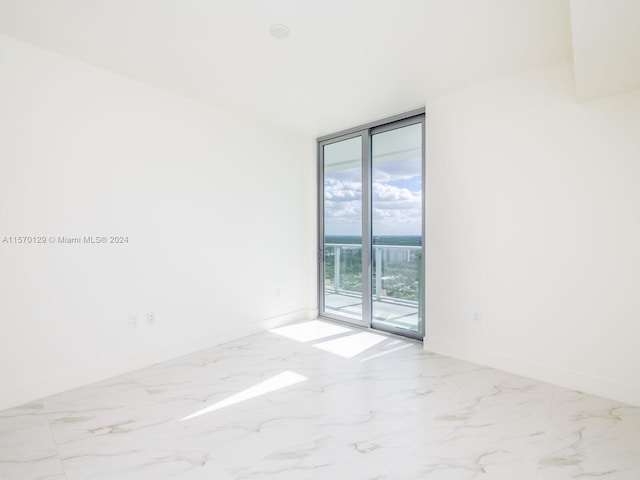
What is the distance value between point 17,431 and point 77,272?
108cm

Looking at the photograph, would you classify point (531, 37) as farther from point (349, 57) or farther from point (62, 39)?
→ point (62, 39)

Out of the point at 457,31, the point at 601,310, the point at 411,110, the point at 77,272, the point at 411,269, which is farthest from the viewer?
the point at 411,269

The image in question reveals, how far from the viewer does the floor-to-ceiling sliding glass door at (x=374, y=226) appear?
3.67 meters

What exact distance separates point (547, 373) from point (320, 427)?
191 cm

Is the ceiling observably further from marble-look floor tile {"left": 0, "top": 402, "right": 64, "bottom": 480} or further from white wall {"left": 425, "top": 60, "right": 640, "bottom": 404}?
marble-look floor tile {"left": 0, "top": 402, "right": 64, "bottom": 480}

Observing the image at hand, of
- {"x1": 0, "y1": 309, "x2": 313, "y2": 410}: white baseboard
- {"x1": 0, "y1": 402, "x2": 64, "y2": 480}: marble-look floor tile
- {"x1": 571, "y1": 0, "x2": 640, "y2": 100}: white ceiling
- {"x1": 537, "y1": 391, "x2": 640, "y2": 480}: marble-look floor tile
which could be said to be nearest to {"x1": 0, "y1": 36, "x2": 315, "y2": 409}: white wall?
{"x1": 0, "y1": 309, "x2": 313, "y2": 410}: white baseboard

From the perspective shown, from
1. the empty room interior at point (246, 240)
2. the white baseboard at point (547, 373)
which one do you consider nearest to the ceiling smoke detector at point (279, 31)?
the empty room interior at point (246, 240)

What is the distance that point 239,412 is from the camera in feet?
7.21

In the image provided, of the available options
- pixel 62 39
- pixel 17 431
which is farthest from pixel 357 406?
pixel 62 39

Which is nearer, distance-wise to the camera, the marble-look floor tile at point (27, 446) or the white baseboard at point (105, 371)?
the marble-look floor tile at point (27, 446)

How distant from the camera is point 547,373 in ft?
8.55

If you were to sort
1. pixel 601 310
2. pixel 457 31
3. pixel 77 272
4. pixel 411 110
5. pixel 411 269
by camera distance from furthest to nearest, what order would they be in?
pixel 411 269 < pixel 411 110 < pixel 77 272 < pixel 601 310 < pixel 457 31

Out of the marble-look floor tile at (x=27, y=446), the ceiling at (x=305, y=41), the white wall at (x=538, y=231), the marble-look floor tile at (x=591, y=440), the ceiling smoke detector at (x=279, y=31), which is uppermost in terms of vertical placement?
the ceiling at (x=305, y=41)

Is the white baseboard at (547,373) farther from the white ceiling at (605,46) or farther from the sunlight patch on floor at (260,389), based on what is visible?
the white ceiling at (605,46)
